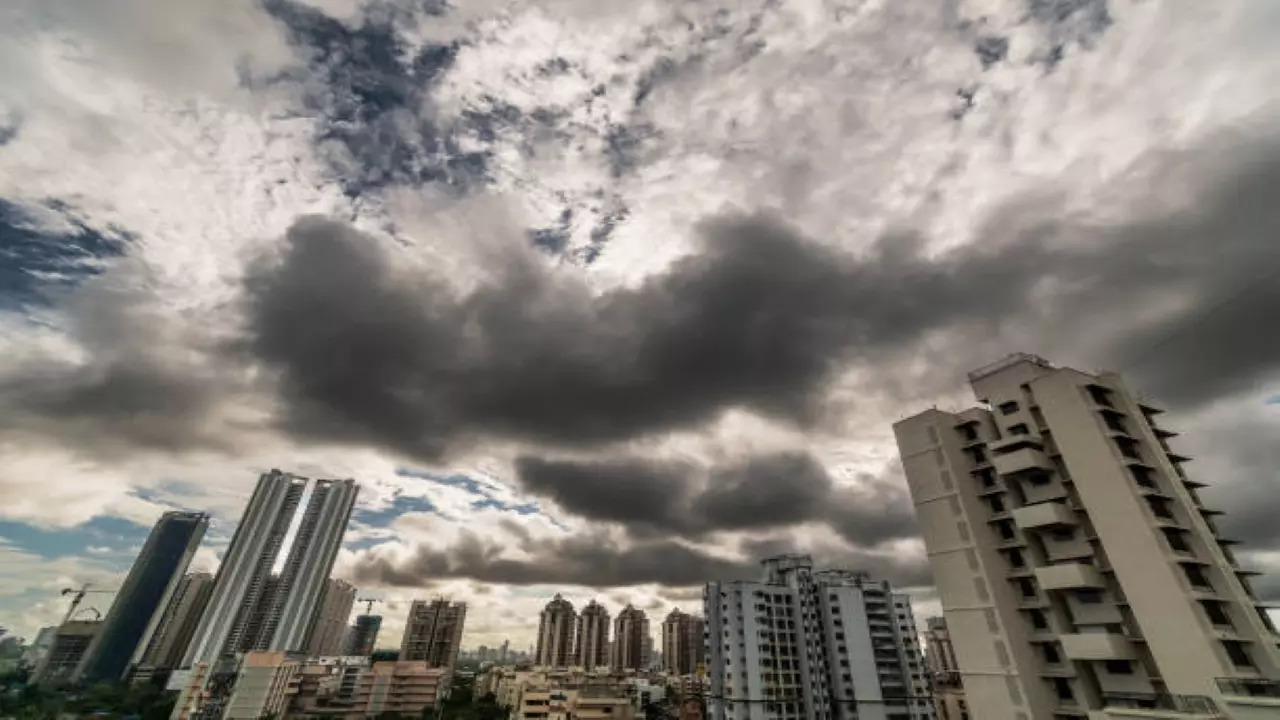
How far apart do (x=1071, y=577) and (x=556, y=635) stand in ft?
502

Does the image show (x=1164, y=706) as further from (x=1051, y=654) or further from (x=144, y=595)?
(x=144, y=595)

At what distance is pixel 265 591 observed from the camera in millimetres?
131000

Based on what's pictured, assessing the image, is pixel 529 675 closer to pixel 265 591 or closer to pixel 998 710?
pixel 998 710

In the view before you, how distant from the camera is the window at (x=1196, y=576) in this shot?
23.2m

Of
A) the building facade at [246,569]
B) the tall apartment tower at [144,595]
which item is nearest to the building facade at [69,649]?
the tall apartment tower at [144,595]

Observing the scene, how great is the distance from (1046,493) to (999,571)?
5066 millimetres

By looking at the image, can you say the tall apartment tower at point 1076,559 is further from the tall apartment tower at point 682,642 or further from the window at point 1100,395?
the tall apartment tower at point 682,642

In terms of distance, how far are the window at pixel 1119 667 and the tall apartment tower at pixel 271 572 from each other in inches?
6195

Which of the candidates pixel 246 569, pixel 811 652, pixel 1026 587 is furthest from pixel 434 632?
pixel 1026 587

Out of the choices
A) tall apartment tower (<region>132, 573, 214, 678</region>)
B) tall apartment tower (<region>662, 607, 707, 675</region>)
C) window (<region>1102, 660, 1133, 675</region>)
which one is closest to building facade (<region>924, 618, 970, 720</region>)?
window (<region>1102, 660, 1133, 675</region>)

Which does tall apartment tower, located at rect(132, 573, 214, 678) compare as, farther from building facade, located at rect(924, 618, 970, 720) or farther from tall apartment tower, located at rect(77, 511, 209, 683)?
building facade, located at rect(924, 618, 970, 720)

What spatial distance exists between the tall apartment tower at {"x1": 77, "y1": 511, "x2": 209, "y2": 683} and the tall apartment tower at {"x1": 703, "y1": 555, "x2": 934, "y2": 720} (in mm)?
162777

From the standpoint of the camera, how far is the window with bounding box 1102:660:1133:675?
23.8 metres

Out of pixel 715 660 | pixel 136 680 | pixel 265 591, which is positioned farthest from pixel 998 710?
pixel 136 680
